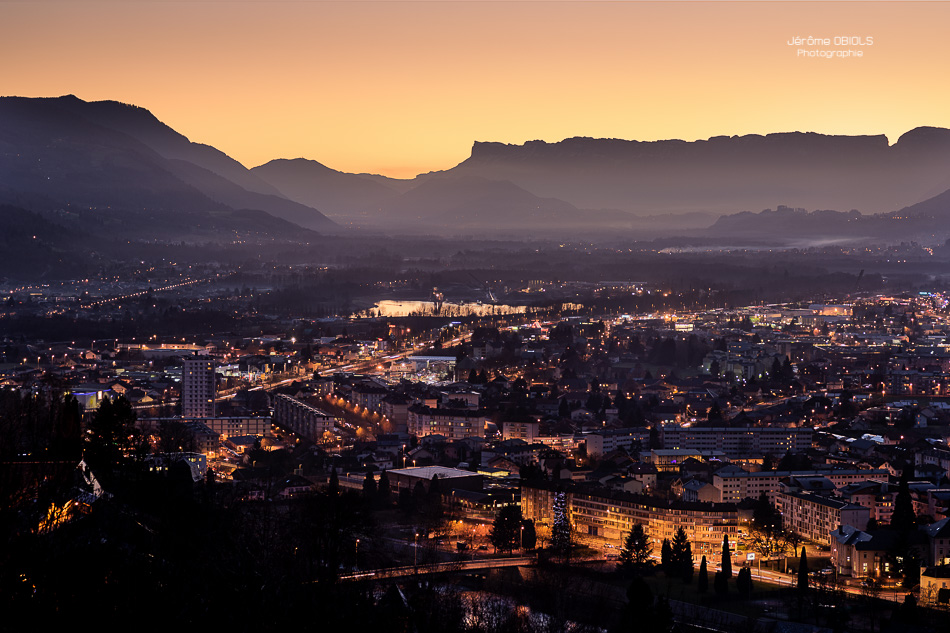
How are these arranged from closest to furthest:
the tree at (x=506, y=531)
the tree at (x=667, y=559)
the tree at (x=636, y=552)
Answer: the tree at (x=667, y=559), the tree at (x=636, y=552), the tree at (x=506, y=531)

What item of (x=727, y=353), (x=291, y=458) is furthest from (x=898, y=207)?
(x=291, y=458)

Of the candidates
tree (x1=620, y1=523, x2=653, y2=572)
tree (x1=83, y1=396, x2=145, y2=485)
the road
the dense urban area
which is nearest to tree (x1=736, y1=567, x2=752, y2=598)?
the dense urban area

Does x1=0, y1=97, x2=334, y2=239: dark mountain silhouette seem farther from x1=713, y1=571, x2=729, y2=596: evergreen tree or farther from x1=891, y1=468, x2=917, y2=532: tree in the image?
x1=713, y1=571, x2=729, y2=596: evergreen tree

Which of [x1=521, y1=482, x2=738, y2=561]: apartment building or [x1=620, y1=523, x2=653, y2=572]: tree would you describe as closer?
[x1=620, y1=523, x2=653, y2=572]: tree

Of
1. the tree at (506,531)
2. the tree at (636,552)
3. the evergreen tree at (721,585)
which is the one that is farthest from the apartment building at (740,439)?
the evergreen tree at (721,585)

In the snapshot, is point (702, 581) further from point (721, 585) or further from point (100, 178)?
point (100, 178)

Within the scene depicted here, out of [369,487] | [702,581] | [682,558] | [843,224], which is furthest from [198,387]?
[843,224]

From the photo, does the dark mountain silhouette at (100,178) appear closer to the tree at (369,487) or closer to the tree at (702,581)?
the tree at (369,487)
